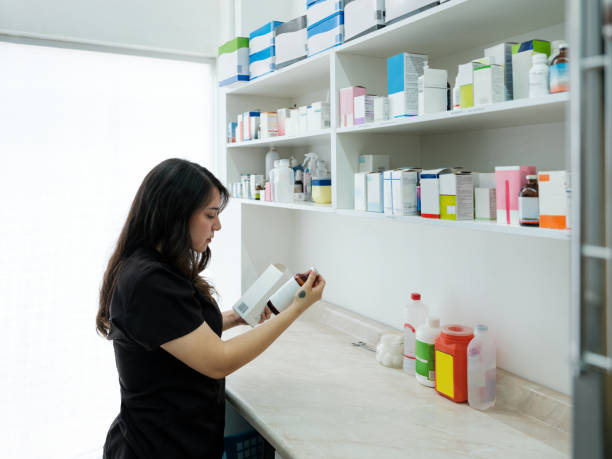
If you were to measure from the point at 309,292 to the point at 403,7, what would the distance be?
3.15 ft

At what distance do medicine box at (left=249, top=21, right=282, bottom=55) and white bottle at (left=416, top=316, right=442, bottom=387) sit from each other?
1522 millimetres

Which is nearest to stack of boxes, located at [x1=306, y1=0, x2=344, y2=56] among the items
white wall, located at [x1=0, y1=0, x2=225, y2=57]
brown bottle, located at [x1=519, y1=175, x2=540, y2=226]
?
brown bottle, located at [x1=519, y1=175, x2=540, y2=226]

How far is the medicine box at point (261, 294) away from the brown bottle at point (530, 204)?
85 centimetres

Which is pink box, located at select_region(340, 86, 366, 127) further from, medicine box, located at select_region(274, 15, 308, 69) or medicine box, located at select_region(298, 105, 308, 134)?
medicine box, located at select_region(274, 15, 308, 69)

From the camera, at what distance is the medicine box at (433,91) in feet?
4.78

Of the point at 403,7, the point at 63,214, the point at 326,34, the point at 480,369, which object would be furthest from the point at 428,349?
the point at 63,214

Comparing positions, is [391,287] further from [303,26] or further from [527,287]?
[303,26]

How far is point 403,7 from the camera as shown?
4.99ft

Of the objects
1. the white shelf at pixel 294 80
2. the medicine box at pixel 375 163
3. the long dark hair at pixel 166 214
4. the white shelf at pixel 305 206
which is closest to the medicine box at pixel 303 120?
the white shelf at pixel 294 80

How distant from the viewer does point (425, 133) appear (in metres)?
1.83

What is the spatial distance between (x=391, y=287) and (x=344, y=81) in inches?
36.4

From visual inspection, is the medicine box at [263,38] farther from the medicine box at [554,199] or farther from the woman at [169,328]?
the medicine box at [554,199]

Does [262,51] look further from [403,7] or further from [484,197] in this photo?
[484,197]

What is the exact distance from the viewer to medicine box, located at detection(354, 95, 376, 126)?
1709 mm
